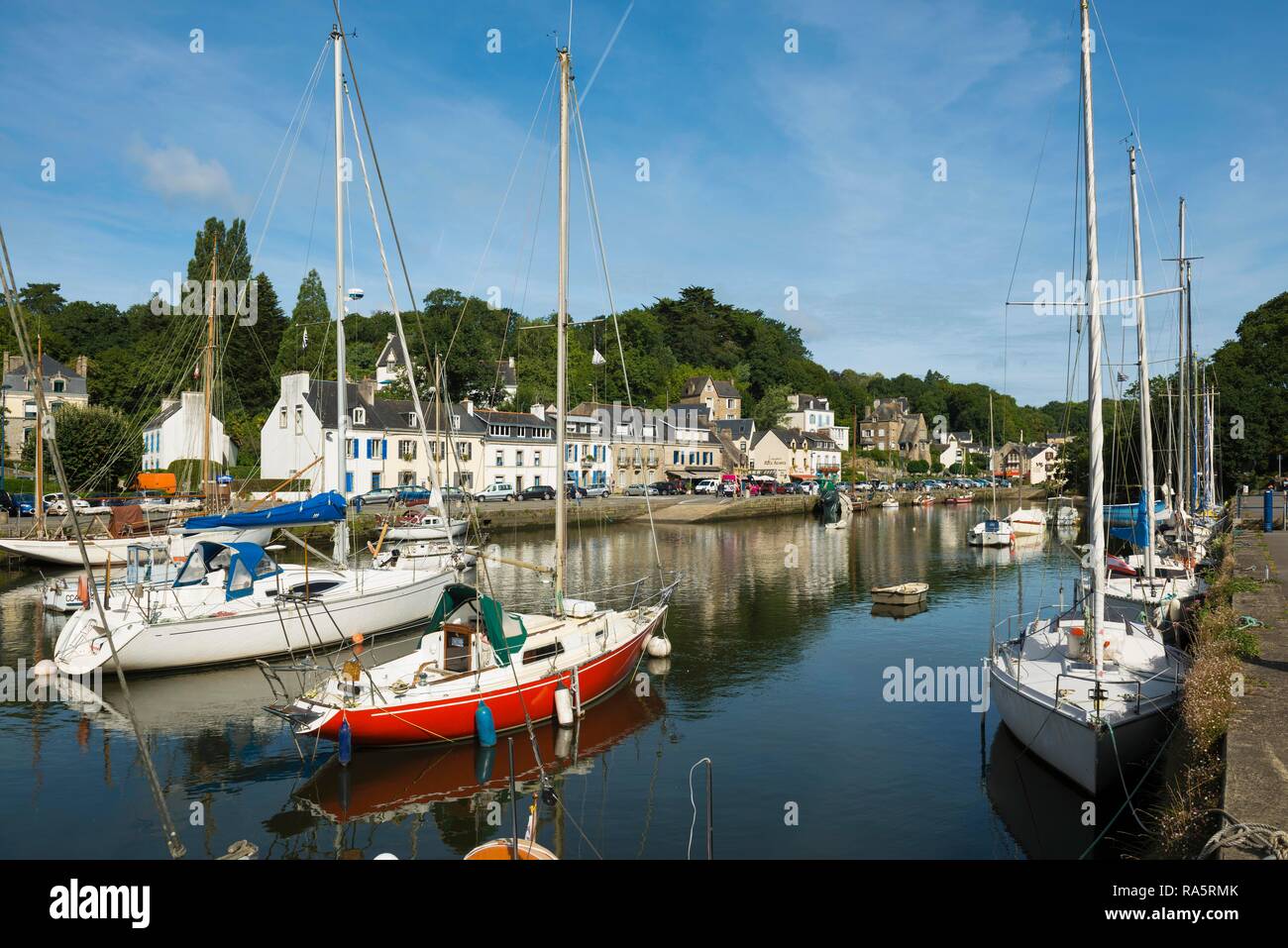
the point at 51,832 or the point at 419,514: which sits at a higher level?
the point at 419,514

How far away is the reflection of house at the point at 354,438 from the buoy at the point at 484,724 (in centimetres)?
4537

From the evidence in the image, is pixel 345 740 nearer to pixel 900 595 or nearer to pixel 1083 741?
pixel 1083 741

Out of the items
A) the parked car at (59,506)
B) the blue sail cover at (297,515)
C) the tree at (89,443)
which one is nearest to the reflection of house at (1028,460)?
the tree at (89,443)

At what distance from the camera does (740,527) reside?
68.4 meters

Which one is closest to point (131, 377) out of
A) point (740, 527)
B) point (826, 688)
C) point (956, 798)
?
point (740, 527)

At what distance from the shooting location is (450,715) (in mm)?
16375

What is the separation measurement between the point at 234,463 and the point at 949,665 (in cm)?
6313

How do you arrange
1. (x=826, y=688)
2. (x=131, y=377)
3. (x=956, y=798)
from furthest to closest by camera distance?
(x=131, y=377) < (x=826, y=688) < (x=956, y=798)

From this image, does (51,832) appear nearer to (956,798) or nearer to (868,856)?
(868,856)

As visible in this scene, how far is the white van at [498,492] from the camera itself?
2707 inches

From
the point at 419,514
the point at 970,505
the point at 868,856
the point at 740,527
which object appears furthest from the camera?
the point at 970,505
